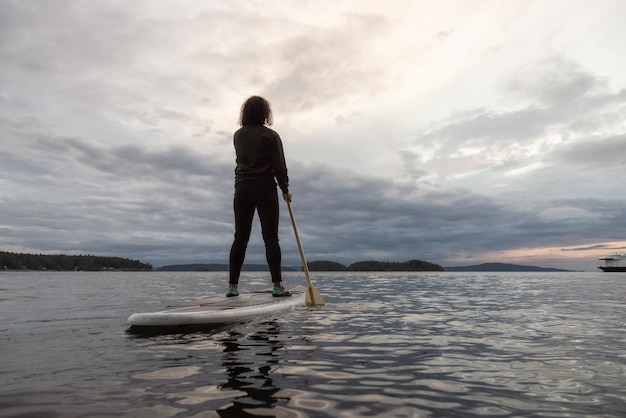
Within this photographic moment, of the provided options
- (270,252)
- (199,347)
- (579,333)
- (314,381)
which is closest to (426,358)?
(314,381)

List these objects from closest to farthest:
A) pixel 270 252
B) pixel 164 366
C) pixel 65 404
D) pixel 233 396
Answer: pixel 65 404
pixel 233 396
pixel 164 366
pixel 270 252

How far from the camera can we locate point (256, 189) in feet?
27.7

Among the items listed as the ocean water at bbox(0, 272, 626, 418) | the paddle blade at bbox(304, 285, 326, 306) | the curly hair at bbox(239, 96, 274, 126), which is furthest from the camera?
the paddle blade at bbox(304, 285, 326, 306)

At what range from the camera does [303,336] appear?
18.1ft

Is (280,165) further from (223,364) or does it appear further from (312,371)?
(312,371)

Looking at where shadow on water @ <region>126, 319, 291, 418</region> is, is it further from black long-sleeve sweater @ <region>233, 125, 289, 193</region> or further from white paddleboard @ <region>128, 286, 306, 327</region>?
black long-sleeve sweater @ <region>233, 125, 289, 193</region>

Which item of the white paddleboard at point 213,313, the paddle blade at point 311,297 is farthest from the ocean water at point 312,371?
the paddle blade at point 311,297

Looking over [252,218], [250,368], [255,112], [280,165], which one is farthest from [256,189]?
[250,368]

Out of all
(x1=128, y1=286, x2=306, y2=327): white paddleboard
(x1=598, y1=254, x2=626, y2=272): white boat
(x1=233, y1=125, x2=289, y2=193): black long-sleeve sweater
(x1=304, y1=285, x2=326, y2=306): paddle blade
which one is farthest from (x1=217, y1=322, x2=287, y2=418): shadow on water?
(x1=598, y1=254, x2=626, y2=272): white boat

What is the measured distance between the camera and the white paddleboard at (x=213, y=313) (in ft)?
18.2

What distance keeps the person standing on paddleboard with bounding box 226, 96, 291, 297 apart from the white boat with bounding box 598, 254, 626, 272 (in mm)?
124267

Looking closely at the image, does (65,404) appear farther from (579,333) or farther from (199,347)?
(579,333)

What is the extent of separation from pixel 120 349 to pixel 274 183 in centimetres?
493

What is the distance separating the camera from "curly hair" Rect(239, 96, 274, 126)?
29.0 ft
